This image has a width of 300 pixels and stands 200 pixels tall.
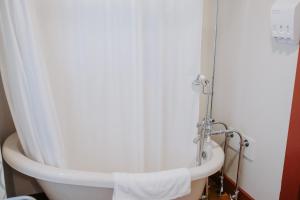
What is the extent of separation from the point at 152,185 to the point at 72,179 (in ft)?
1.39

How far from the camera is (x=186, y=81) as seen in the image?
2061 mm

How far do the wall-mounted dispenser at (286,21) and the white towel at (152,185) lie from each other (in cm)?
90

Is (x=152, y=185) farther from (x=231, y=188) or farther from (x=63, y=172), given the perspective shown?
(x=231, y=188)

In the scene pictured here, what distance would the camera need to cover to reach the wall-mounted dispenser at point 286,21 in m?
1.56

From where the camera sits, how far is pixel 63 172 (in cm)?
165

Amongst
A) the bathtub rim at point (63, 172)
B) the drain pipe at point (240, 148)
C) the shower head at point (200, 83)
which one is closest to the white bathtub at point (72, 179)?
the bathtub rim at point (63, 172)

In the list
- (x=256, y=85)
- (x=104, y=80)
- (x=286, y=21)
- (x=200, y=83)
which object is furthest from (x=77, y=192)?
(x=286, y=21)

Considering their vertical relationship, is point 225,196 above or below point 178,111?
below

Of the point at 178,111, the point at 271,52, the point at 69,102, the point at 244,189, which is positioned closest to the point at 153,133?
the point at 178,111

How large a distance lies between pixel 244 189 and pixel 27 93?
1.58m

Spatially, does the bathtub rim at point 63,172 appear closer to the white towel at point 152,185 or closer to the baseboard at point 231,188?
the white towel at point 152,185

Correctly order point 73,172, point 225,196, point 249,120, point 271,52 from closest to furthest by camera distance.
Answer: point 73,172, point 271,52, point 249,120, point 225,196

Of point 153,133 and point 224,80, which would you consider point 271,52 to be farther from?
point 153,133

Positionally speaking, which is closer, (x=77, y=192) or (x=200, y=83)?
(x=77, y=192)
